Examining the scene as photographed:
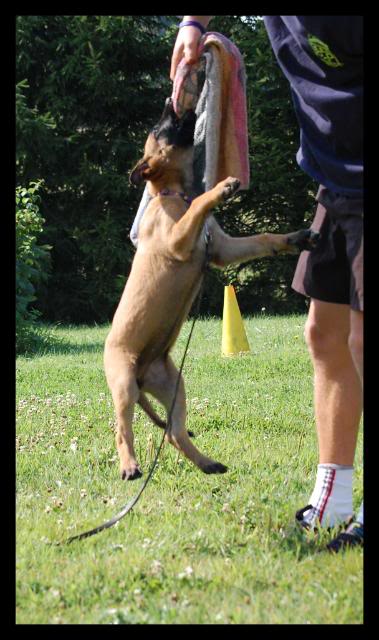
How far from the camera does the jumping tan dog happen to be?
369 cm

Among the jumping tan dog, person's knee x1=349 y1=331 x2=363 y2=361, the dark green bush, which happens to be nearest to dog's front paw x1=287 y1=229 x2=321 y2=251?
the jumping tan dog

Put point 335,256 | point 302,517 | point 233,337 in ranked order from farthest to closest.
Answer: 1. point 233,337
2. point 302,517
3. point 335,256

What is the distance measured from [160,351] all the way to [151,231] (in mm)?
555

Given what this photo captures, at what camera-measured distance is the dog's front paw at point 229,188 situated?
3475 millimetres

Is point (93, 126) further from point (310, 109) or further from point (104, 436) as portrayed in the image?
point (310, 109)

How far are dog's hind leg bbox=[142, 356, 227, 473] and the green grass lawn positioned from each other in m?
0.27

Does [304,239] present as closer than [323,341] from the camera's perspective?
Yes

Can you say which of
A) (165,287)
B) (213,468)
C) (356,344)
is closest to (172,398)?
(213,468)

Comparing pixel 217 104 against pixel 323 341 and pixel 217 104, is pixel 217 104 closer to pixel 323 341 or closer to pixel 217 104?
pixel 217 104

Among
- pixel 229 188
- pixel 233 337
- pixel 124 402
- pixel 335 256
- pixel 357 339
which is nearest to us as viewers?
pixel 357 339

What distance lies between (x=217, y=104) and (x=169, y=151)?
14.0 inches

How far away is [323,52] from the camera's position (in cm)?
318

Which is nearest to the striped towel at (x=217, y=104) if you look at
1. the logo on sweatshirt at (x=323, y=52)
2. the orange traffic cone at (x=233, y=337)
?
the logo on sweatshirt at (x=323, y=52)
